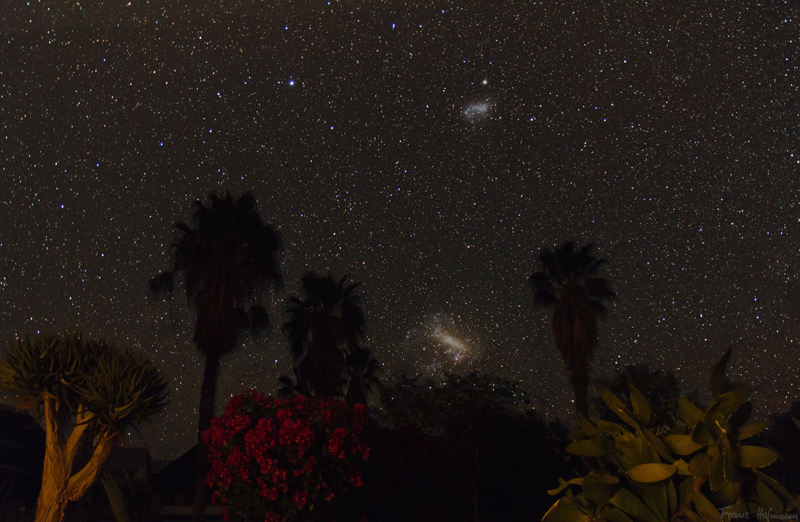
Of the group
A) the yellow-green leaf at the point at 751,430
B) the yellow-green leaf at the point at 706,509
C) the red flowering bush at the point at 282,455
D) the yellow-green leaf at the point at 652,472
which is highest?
the red flowering bush at the point at 282,455

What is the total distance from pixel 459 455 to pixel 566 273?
31.7ft

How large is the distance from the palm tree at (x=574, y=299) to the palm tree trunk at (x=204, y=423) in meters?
14.8

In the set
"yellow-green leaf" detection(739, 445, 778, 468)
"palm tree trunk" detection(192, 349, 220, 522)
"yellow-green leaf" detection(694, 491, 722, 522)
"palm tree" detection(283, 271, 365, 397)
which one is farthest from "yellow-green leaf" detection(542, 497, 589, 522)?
"palm tree" detection(283, 271, 365, 397)

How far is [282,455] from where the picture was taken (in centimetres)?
1468

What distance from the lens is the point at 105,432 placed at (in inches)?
482

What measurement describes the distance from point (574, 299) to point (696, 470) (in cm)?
2625

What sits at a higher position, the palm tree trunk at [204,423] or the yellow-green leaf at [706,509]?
the palm tree trunk at [204,423]

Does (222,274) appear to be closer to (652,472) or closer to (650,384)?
(652,472)

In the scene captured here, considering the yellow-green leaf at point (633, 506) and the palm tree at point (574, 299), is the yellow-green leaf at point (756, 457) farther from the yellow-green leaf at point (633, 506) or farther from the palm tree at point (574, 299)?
the palm tree at point (574, 299)

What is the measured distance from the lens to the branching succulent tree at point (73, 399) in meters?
11.9

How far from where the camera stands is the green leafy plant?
135 inches

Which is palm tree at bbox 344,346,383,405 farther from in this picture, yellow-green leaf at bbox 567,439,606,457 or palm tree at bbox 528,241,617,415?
yellow-green leaf at bbox 567,439,606,457

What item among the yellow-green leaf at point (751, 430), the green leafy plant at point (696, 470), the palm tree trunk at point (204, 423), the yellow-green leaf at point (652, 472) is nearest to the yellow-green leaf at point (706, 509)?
the green leafy plant at point (696, 470)

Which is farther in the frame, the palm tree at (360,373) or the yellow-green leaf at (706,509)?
the palm tree at (360,373)
